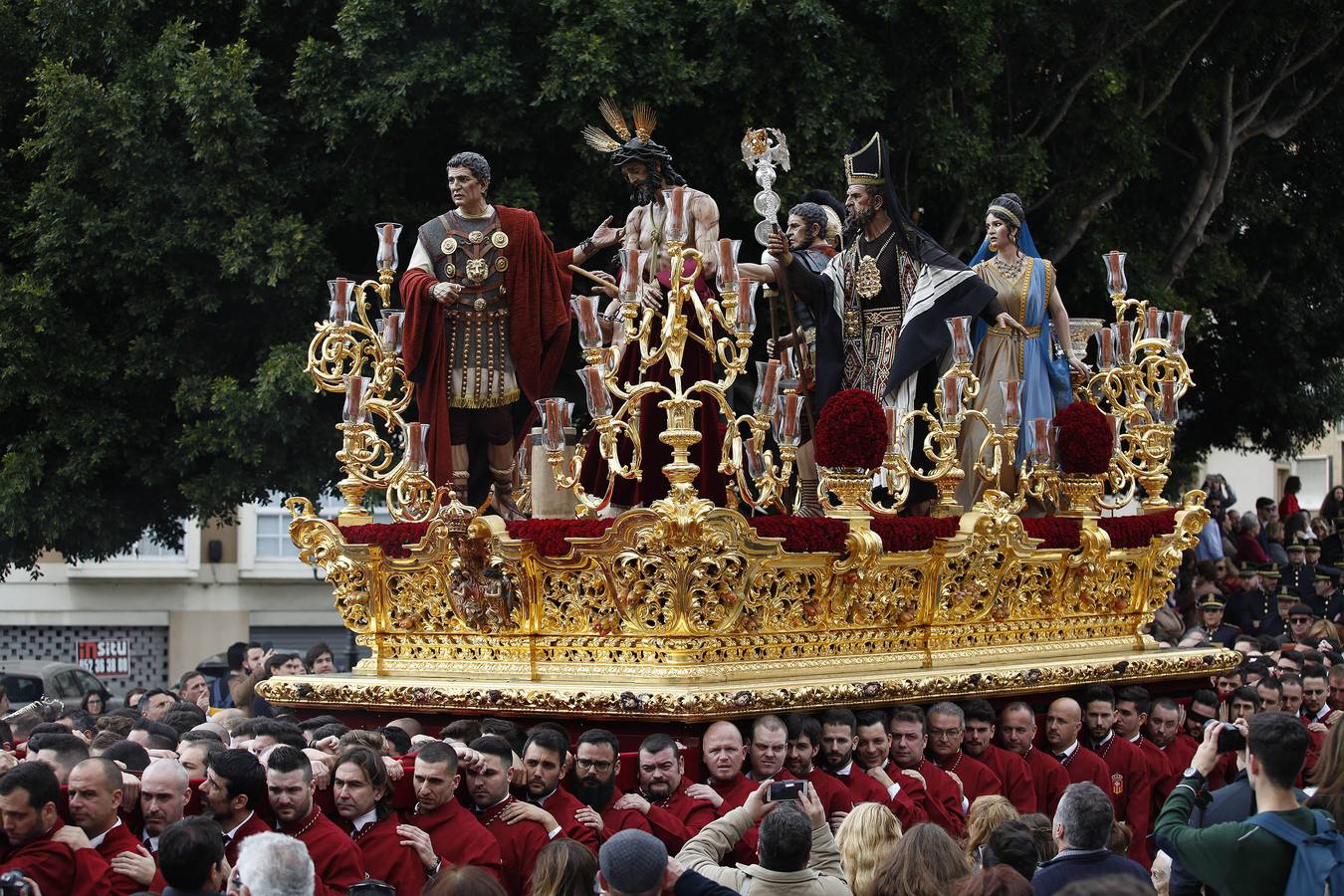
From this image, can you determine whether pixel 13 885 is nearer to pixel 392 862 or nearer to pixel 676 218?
pixel 392 862

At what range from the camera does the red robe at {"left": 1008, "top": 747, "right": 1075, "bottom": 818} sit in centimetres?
1038

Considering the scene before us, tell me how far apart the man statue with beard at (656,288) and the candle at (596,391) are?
94cm

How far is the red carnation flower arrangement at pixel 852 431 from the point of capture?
9.72 m

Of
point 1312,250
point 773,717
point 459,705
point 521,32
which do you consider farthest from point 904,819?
point 1312,250

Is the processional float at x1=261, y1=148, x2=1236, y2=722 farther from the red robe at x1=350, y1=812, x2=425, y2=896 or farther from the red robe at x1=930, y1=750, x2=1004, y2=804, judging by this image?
the red robe at x1=350, y1=812, x2=425, y2=896

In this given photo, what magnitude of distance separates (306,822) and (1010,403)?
17.7 ft

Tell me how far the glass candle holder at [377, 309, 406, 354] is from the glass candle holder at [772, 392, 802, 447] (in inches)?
88.7

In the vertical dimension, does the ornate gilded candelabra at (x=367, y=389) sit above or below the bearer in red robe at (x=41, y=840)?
above

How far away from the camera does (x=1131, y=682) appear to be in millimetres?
11758

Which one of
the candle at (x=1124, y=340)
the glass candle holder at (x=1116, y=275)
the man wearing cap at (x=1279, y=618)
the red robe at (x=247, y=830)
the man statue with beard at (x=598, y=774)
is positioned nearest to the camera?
the red robe at (x=247, y=830)

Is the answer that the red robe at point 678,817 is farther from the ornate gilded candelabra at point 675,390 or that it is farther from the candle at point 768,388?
the candle at point 768,388

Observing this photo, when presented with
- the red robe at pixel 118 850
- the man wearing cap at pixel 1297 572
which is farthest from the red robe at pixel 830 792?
the man wearing cap at pixel 1297 572

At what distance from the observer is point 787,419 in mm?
9938

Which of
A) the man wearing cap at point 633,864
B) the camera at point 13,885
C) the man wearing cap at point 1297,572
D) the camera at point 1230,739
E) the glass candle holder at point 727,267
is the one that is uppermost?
the glass candle holder at point 727,267
